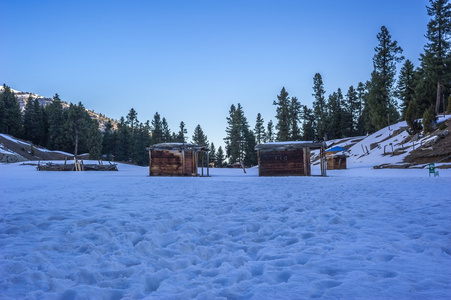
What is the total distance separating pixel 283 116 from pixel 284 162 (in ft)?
139

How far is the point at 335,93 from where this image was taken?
2714 inches

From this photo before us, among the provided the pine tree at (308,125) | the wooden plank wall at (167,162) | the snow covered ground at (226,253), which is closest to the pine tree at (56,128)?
the wooden plank wall at (167,162)

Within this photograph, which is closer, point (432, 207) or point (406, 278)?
point (406, 278)

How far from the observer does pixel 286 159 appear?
25359 millimetres

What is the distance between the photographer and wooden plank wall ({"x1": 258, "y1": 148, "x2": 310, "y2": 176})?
25.0m

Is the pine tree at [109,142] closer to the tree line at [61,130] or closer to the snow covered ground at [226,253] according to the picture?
the tree line at [61,130]

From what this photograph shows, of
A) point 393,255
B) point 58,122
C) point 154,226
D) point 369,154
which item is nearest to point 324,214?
point 393,255

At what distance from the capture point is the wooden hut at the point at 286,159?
81.5 ft

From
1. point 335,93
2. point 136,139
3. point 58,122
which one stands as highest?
point 335,93

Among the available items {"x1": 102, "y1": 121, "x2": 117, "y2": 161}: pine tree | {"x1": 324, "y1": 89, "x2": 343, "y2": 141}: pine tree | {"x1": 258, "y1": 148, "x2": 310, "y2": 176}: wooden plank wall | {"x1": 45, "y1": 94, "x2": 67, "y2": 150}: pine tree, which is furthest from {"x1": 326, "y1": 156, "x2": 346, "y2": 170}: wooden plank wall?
{"x1": 45, "y1": 94, "x2": 67, "y2": 150}: pine tree

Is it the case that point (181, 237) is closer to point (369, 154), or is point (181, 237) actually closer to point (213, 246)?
point (213, 246)

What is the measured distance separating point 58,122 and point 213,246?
257 feet

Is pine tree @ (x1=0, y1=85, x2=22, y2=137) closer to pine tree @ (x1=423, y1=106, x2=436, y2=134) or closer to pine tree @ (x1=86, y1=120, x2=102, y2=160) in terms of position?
pine tree @ (x1=86, y1=120, x2=102, y2=160)

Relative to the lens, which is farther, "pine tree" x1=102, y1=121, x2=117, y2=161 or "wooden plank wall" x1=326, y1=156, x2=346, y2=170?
"pine tree" x1=102, y1=121, x2=117, y2=161
